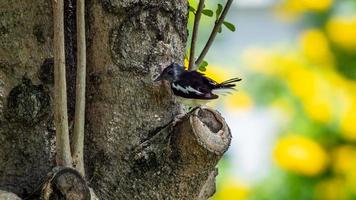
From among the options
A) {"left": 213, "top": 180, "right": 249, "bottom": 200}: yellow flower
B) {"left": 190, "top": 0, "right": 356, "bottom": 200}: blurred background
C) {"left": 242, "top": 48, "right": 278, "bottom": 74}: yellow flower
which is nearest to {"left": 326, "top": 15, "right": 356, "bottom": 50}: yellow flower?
{"left": 190, "top": 0, "right": 356, "bottom": 200}: blurred background

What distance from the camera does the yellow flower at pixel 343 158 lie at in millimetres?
3596

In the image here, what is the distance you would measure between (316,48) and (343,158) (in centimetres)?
55

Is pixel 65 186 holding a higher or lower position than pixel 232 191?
higher

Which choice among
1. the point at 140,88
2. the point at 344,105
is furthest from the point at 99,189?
the point at 344,105

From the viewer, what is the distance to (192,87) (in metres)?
1.45

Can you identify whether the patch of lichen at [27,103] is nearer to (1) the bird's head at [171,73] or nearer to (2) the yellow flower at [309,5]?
(1) the bird's head at [171,73]

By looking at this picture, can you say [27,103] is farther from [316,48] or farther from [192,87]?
[316,48]

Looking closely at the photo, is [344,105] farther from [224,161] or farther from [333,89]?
[224,161]

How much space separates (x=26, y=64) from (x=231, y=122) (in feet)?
9.59

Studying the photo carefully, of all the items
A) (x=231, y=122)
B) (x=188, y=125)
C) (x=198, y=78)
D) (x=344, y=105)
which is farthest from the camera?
(x=231, y=122)

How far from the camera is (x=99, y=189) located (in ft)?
4.69

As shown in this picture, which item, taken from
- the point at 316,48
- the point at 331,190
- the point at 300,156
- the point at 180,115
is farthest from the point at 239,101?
the point at 180,115

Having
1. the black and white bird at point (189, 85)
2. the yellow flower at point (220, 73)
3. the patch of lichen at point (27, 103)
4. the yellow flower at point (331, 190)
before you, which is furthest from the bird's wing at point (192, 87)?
the yellow flower at point (331, 190)

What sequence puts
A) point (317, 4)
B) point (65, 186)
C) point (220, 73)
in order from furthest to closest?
point (317, 4), point (220, 73), point (65, 186)
